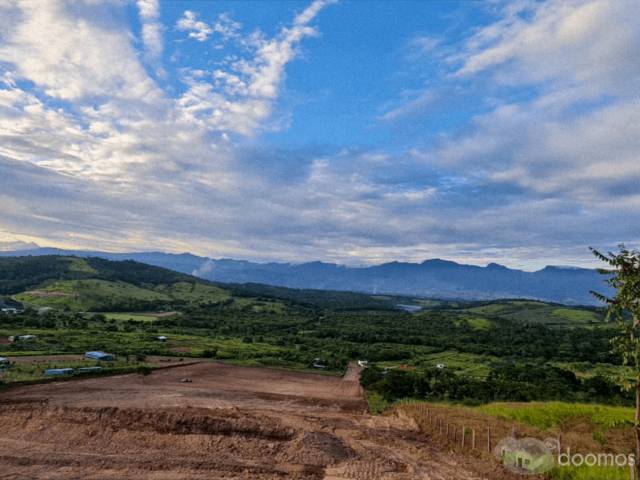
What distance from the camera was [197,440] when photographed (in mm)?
25469

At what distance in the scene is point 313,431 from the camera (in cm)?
2767

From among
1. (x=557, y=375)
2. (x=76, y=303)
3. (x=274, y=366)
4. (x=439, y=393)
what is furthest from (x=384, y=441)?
(x=76, y=303)

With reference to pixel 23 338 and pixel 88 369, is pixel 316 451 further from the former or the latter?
pixel 23 338

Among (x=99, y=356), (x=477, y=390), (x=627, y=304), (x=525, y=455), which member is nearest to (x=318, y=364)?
(x=477, y=390)

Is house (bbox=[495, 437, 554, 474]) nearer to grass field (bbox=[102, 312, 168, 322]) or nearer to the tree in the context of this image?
the tree

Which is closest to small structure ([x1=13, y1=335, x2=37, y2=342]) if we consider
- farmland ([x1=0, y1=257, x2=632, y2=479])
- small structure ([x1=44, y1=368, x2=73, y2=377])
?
farmland ([x1=0, y1=257, x2=632, y2=479])

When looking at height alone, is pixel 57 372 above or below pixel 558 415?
A: below

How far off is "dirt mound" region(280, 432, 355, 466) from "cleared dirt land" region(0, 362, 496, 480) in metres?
0.06

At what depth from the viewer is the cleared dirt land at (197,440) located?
21.2 metres

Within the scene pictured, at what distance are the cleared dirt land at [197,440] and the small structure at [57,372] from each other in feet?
21.8

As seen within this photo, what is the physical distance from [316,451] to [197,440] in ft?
25.2

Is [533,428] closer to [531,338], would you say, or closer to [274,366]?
[274,366]

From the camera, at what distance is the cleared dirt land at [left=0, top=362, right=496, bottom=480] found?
21172mm

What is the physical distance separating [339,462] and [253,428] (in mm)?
8007
